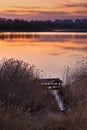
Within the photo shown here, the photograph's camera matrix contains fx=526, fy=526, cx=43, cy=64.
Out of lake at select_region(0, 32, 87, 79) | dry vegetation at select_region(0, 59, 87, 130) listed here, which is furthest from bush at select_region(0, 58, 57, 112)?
lake at select_region(0, 32, 87, 79)

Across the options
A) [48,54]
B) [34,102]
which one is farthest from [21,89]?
[48,54]

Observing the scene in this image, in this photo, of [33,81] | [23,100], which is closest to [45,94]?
[33,81]

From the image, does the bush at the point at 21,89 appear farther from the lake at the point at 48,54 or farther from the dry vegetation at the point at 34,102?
the lake at the point at 48,54

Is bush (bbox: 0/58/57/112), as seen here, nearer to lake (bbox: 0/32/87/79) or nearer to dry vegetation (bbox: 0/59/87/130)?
dry vegetation (bbox: 0/59/87/130)

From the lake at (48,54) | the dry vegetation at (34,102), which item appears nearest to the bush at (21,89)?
the dry vegetation at (34,102)

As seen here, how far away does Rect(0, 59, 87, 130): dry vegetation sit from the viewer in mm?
9570

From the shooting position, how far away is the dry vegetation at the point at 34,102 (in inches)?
377

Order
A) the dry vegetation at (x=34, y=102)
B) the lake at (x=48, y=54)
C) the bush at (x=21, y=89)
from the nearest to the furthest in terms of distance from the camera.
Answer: the dry vegetation at (x=34, y=102)
the bush at (x=21, y=89)
the lake at (x=48, y=54)

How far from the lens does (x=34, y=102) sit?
42.7 ft

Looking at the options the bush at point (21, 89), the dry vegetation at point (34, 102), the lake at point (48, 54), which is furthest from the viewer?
the lake at point (48, 54)

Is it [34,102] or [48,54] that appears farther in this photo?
[48,54]

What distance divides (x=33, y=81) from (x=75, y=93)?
1.19m

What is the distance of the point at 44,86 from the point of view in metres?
14.5

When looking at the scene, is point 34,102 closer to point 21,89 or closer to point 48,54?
point 21,89
